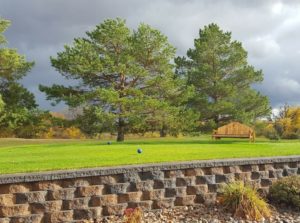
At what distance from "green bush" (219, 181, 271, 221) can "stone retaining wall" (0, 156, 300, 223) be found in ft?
1.16

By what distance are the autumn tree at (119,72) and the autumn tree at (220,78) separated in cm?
566

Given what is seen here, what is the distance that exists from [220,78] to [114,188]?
24.0 m

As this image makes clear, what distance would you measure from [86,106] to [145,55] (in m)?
4.22

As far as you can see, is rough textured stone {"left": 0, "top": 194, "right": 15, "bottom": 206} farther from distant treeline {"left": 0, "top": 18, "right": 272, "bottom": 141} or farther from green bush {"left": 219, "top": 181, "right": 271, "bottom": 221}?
distant treeline {"left": 0, "top": 18, "right": 272, "bottom": 141}

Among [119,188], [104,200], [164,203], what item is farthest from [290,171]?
[104,200]

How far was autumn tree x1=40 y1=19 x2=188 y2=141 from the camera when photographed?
22203mm

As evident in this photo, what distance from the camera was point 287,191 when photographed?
8.52 metres

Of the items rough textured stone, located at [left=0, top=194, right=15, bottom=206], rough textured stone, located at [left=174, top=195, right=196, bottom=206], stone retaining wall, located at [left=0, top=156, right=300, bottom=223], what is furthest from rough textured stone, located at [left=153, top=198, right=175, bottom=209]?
rough textured stone, located at [left=0, top=194, right=15, bottom=206]

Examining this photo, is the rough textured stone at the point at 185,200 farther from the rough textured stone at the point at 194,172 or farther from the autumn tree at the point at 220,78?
the autumn tree at the point at 220,78

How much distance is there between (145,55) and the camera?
77.0 feet

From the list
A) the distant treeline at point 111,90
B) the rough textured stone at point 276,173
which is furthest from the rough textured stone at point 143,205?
the distant treeline at point 111,90

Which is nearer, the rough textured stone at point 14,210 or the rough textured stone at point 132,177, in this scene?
the rough textured stone at point 14,210

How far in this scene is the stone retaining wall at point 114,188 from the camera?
6.55 meters

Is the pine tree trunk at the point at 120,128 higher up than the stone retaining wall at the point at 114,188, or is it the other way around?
the pine tree trunk at the point at 120,128
